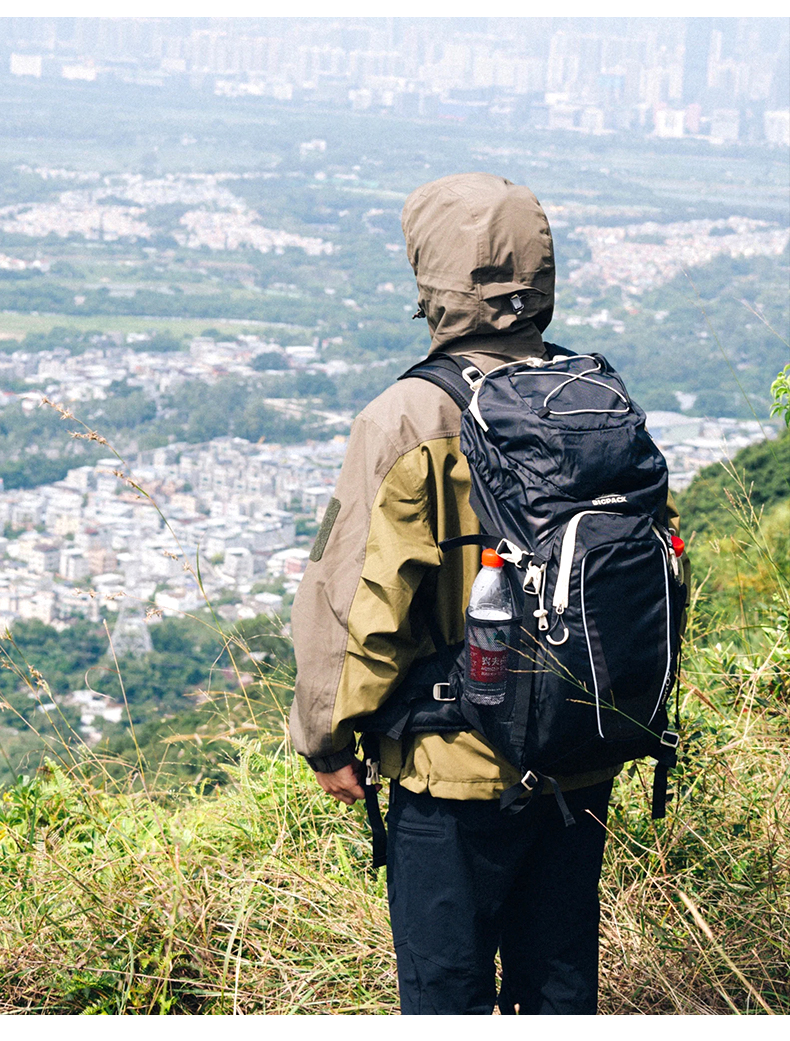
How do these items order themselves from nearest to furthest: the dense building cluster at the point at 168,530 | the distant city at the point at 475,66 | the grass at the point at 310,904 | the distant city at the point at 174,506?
the grass at the point at 310,904
the distant city at the point at 174,506
the dense building cluster at the point at 168,530
the distant city at the point at 475,66

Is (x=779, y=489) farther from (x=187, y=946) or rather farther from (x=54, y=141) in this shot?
(x=54, y=141)

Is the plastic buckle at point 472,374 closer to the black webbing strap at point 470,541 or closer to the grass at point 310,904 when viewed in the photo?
the black webbing strap at point 470,541

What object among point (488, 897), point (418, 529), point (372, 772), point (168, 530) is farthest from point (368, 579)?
point (168, 530)

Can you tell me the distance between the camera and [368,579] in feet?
5.08

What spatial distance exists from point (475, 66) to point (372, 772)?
286 feet

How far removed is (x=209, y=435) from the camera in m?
40.5

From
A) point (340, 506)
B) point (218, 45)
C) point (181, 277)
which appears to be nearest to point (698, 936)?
point (340, 506)

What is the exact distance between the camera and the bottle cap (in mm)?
1521

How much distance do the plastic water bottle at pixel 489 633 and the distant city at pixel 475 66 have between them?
6136 centimetres

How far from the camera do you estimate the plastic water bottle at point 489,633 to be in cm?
151

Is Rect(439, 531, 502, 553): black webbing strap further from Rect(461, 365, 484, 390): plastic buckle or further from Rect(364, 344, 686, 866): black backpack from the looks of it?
Rect(461, 365, 484, 390): plastic buckle

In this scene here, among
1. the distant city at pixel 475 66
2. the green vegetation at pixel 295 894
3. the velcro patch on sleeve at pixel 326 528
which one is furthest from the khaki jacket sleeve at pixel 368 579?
the distant city at pixel 475 66

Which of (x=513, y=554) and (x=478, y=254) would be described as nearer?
(x=513, y=554)

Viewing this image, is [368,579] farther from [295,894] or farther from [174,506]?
[174,506]
